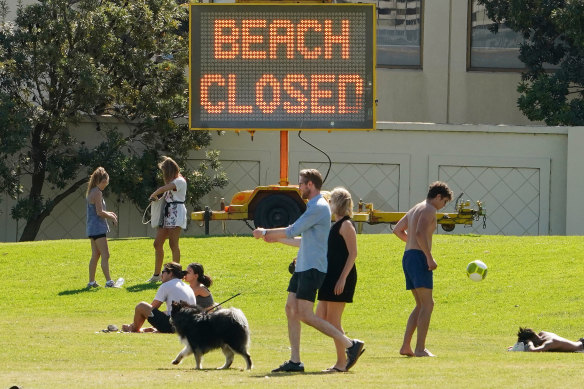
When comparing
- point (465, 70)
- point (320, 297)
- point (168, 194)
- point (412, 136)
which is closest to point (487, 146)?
point (412, 136)

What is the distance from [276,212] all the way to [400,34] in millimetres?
15013

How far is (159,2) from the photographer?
31.3 meters

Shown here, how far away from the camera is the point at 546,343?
12820mm

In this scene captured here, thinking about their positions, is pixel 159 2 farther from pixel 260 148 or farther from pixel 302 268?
pixel 302 268

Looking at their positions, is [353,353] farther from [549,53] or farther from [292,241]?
[549,53]

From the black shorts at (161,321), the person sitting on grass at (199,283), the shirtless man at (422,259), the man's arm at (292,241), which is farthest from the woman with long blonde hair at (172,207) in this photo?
the man's arm at (292,241)

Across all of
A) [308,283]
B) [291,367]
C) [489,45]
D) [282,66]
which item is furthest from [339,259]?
[489,45]

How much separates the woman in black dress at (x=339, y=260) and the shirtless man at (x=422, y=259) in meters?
1.03

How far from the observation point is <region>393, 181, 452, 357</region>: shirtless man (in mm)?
12211

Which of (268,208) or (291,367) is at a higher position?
(268,208)

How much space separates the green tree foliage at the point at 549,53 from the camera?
33.4 meters

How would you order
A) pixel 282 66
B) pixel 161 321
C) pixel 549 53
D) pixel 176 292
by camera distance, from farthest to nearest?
pixel 549 53 < pixel 282 66 < pixel 161 321 < pixel 176 292

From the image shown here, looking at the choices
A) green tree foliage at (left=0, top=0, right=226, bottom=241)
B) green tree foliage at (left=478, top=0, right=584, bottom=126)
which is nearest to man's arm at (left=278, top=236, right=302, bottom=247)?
green tree foliage at (left=0, top=0, right=226, bottom=241)

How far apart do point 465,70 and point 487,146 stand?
7621mm
